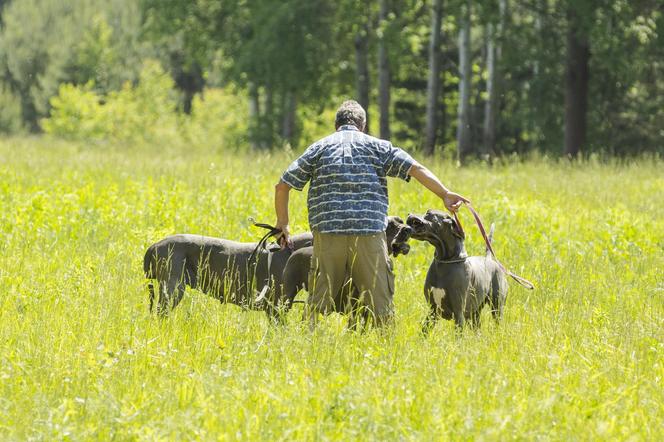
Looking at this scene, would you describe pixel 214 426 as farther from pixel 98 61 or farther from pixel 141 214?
pixel 98 61

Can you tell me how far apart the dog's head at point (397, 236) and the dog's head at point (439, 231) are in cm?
6

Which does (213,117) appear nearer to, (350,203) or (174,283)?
(174,283)

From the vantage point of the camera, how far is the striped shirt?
6824 millimetres

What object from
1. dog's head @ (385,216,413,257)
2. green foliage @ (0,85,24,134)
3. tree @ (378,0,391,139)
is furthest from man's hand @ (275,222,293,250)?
green foliage @ (0,85,24,134)

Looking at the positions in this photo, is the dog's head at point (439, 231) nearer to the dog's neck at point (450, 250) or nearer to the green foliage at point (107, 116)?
the dog's neck at point (450, 250)

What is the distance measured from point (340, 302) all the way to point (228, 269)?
96cm

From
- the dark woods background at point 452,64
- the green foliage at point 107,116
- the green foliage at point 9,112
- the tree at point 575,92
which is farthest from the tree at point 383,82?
the green foliage at point 9,112

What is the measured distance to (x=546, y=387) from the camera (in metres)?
5.70

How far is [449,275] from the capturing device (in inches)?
280

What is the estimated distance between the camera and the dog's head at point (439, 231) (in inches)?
276

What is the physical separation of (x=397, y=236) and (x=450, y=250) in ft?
1.43

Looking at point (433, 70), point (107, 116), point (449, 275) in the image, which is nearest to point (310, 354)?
point (449, 275)

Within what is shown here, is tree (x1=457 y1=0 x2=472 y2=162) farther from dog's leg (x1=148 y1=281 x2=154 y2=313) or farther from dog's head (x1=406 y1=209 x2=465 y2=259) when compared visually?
dog's head (x1=406 y1=209 x2=465 y2=259)

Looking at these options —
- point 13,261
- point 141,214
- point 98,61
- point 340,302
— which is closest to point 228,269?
point 340,302
